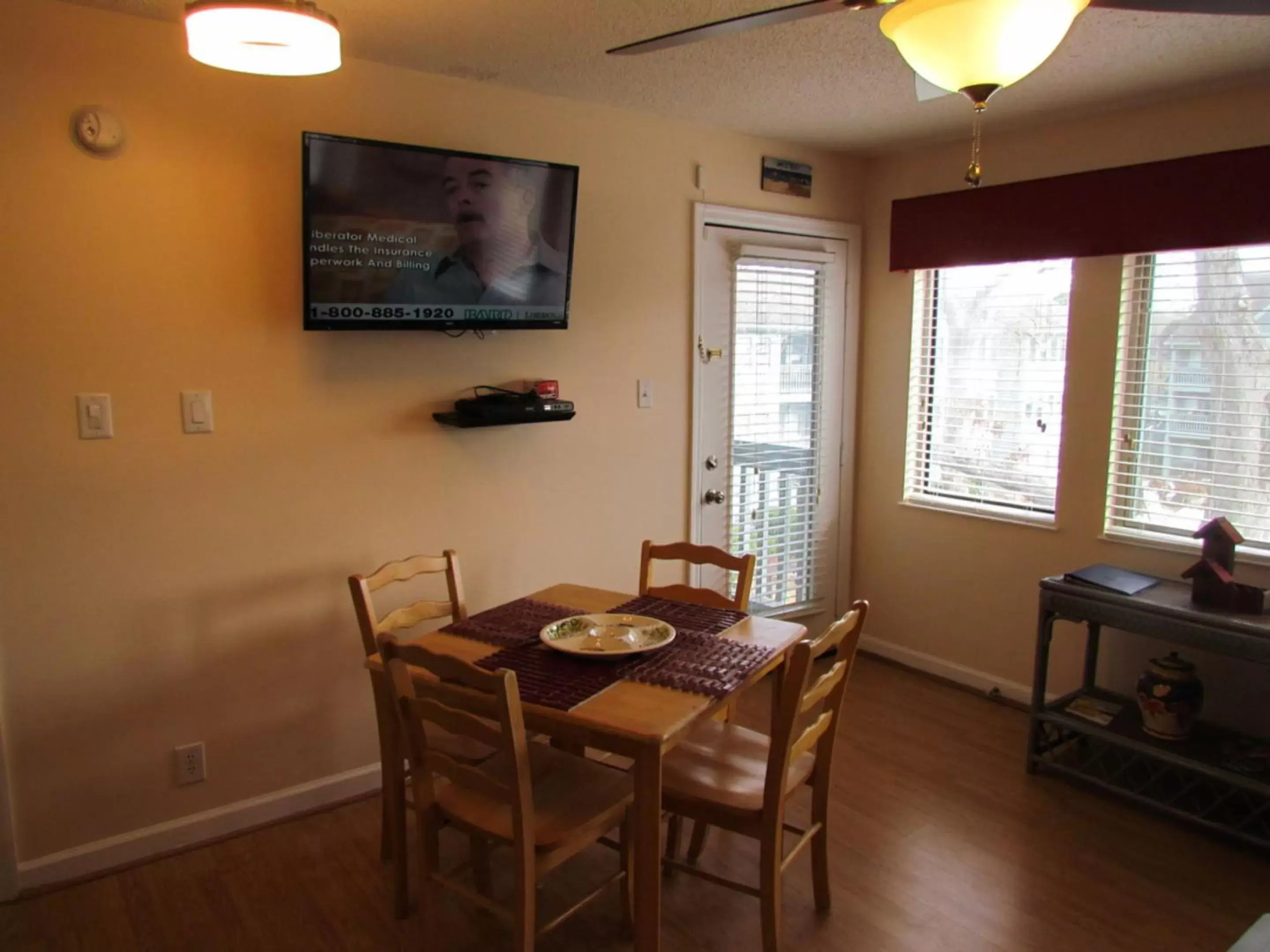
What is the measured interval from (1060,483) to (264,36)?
10.1 ft

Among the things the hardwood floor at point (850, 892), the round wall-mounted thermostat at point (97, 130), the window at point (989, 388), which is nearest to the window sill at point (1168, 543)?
the window at point (989, 388)

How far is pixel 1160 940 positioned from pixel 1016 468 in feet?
6.06

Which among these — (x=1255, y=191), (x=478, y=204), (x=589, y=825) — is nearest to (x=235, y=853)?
(x=589, y=825)

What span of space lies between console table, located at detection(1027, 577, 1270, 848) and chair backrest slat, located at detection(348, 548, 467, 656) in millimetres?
2006

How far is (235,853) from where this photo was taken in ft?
8.24

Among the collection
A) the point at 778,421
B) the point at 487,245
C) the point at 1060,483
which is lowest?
the point at 1060,483

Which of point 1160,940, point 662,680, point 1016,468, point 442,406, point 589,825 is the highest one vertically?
point 442,406

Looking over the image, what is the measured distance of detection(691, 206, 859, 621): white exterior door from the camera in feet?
11.6

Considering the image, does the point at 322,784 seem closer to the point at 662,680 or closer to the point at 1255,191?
the point at 662,680

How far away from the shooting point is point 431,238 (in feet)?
8.45

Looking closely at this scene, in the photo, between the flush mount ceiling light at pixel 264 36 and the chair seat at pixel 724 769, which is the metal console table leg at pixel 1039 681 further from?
the flush mount ceiling light at pixel 264 36

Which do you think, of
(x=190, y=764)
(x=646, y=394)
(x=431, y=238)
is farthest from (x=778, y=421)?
(x=190, y=764)

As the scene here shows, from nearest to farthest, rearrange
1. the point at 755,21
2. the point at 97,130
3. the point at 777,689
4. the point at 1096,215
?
the point at 755,21 < the point at 97,130 < the point at 777,689 < the point at 1096,215

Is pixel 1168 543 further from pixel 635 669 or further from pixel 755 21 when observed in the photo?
pixel 755 21
